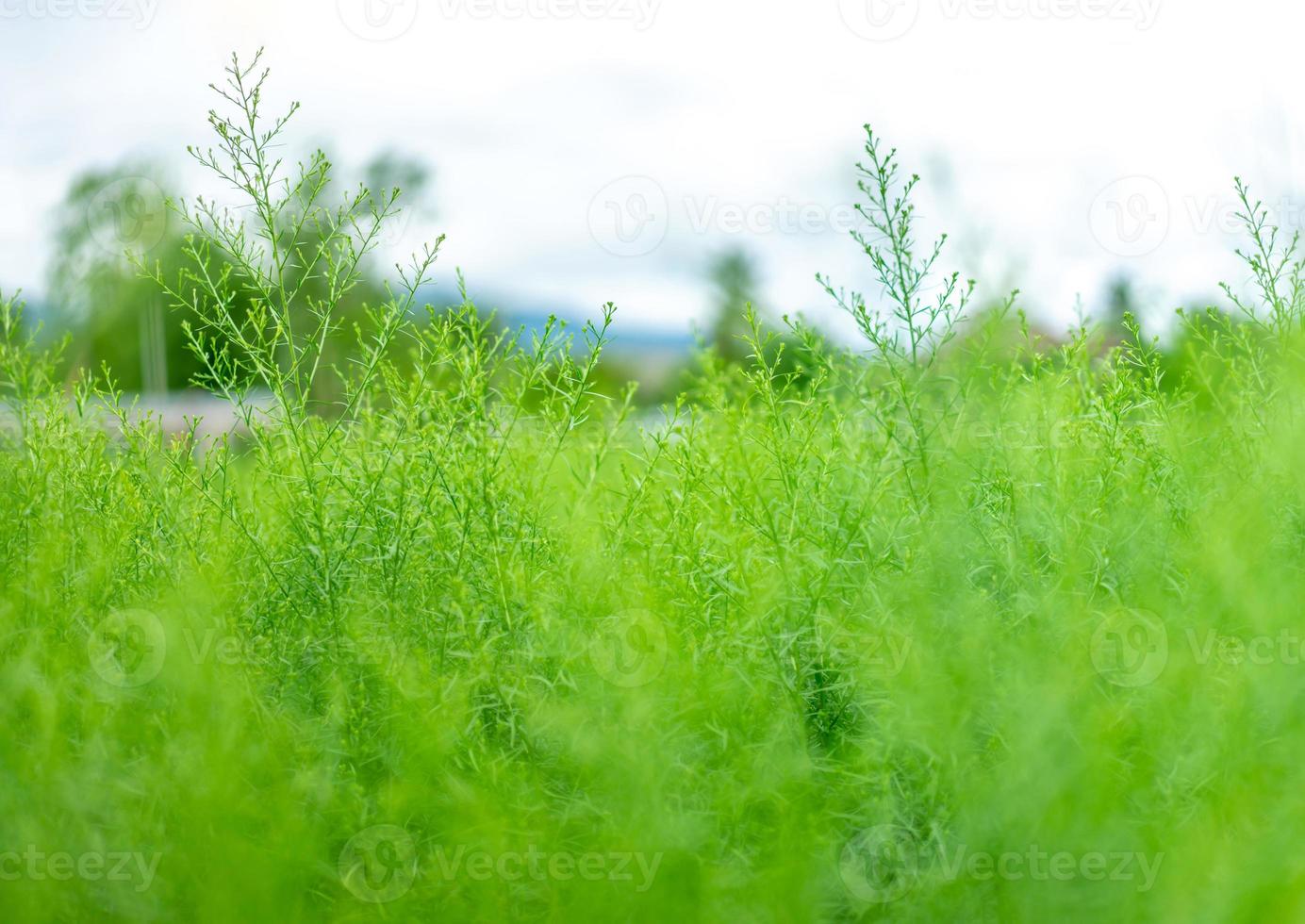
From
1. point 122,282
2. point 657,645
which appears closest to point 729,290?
point 122,282

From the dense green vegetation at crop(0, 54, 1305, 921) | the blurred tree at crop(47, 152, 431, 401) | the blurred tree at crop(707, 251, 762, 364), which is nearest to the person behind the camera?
the dense green vegetation at crop(0, 54, 1305, 921)

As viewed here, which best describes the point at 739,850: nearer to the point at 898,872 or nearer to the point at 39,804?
the point at 898,872

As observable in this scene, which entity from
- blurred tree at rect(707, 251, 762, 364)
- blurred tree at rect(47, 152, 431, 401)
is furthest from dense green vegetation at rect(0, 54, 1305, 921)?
blurred tree at rect(707, 251, 762, 364)

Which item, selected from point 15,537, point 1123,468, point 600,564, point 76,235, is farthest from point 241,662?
point 76,235

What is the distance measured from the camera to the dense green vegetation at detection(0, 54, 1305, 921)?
2.01 m

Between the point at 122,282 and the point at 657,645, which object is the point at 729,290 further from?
the point at 657,645

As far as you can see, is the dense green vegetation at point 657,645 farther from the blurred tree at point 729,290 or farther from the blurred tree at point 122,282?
the blurred tree at point 729,290

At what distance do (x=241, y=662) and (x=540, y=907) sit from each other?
3.56 ft

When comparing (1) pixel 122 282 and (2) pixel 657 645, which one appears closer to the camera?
(2) pixel 657 645

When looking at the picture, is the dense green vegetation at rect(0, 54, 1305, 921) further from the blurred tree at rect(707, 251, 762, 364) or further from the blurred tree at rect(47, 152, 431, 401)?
the blurred tree at rect(707, 251, 762, 364)

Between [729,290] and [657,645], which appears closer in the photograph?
[657,645]

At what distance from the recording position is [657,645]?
2500 mm

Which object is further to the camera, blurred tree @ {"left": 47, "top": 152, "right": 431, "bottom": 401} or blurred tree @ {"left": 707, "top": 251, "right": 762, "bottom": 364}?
blurred tree @ {"left": 707, "top": 251, "right": 762, "bottom": 364}

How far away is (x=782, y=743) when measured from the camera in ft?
7.68
